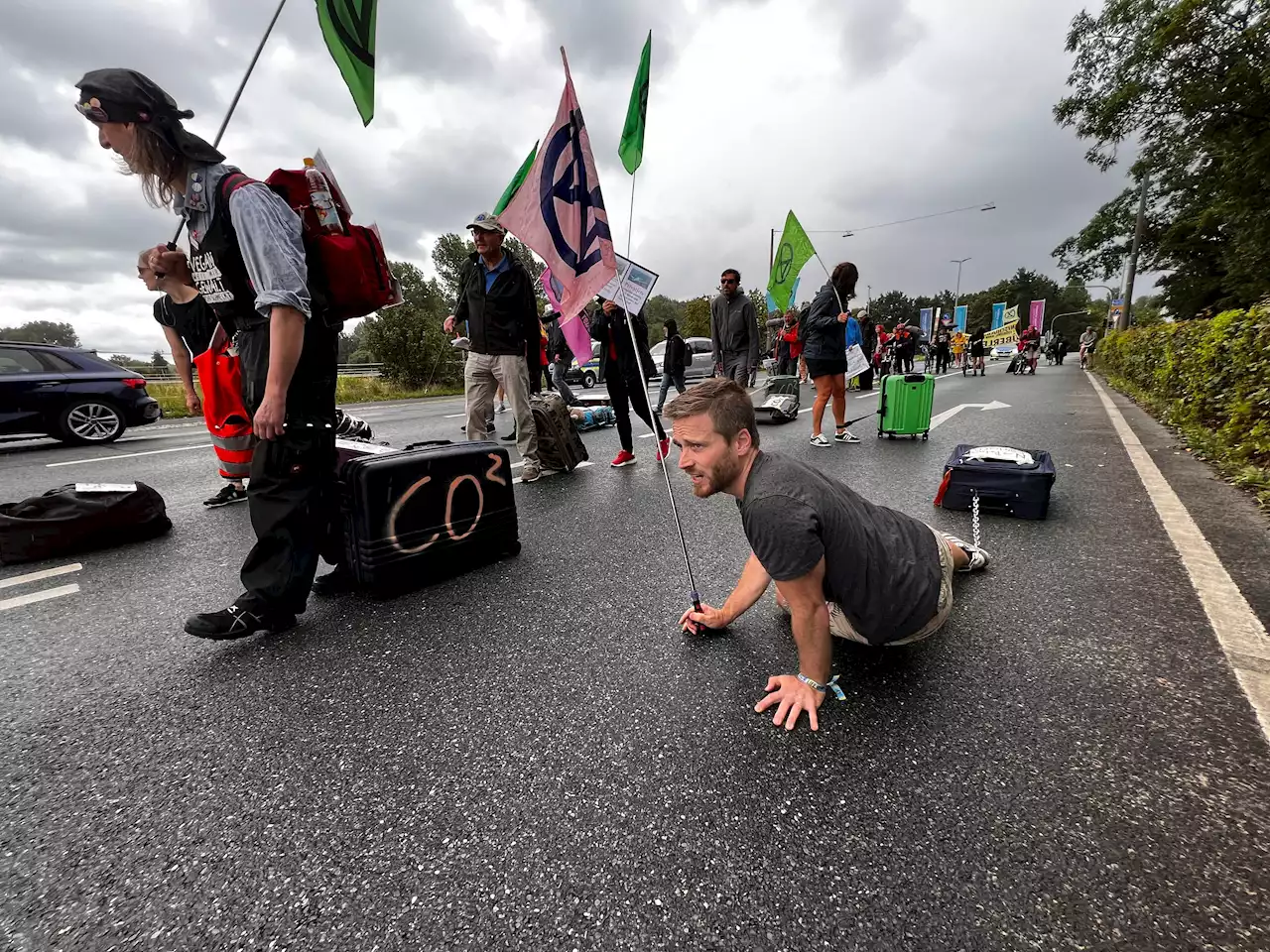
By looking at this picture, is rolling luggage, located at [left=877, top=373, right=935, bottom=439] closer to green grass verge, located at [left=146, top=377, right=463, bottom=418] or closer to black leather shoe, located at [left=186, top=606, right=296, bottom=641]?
black leather shoe, located at [left=186, top=606, right=296, bottom=641]

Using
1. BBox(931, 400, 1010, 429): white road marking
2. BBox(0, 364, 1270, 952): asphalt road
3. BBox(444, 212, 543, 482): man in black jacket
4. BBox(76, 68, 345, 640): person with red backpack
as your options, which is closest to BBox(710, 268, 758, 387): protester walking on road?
BBox(931, 400, 1010, 429): white road marking

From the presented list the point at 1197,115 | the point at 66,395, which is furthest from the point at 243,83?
the point at 1197,115

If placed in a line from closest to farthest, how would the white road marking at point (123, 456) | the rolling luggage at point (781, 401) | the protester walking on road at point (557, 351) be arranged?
the white road marking at point (123, 456), the rolling luggage at point (781, 401), the protester walking on road at point (557, 351)

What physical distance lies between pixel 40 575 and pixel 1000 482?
18.2ft

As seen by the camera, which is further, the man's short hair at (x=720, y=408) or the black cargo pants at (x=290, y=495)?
the black cargo pants at (x=290, y=495)

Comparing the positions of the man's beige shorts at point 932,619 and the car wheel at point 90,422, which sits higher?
the car wheel at point 90,422

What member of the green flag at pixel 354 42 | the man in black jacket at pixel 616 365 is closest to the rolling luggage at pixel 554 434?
the man in black jacket at pixel 616 365

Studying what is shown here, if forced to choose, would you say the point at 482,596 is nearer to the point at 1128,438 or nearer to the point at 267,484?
the point at 267,484

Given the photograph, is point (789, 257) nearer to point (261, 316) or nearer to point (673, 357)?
point (673, 357)

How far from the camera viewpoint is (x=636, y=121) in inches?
125

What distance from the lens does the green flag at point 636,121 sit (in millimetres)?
3033

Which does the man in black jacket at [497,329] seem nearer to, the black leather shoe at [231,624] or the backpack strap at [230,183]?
the backpack strap at [230,183]

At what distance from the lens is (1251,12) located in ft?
39.7

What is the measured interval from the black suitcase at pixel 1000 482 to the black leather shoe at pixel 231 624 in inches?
153
